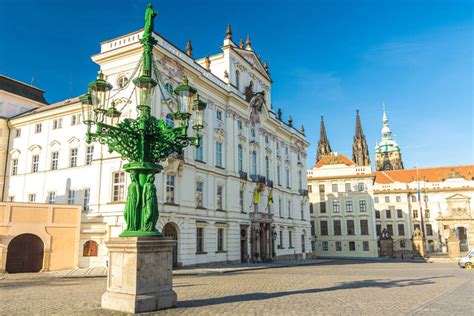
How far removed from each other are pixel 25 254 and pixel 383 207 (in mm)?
68617

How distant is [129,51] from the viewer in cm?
2861

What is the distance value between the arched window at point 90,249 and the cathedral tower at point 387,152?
114637 millimetres

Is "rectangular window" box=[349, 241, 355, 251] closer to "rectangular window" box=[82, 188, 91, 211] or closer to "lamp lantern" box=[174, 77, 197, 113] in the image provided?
"rectangular window" box=[82, 188, 91, 211]

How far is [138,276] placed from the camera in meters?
10.6

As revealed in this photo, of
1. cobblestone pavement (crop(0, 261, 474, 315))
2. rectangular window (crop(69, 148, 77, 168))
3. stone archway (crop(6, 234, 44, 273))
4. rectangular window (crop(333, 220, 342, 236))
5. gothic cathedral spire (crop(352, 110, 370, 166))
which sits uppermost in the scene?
gothic cathedral spire (crop(352, 110, 370, 166))

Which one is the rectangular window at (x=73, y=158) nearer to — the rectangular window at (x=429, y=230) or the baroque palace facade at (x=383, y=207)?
the baroque palace facade at (x=383, y=207)

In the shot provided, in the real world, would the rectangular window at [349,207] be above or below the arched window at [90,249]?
above

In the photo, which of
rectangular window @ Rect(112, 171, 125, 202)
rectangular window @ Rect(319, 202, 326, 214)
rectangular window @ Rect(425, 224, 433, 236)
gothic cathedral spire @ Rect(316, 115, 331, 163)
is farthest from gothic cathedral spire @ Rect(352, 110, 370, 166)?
rectangular window @ Rect(112, 171, 125, 202)

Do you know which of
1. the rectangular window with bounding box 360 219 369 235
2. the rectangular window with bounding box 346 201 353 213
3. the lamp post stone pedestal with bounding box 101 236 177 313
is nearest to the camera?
the lamp post stone pedestal with bounding box 101 236 177 313

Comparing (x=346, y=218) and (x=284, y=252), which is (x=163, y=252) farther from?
(x=346, y=218)

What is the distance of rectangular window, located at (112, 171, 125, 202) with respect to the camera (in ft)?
88.7

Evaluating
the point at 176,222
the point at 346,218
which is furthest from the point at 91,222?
the point at 346,218

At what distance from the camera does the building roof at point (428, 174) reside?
81688 millimetres

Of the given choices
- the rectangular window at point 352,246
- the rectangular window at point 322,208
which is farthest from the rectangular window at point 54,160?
the rectangular window at point 352,246
